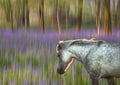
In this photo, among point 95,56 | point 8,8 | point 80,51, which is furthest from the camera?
point 8,8

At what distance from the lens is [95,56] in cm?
536

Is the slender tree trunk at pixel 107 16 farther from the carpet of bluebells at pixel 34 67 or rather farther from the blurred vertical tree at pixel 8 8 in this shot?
the blurred vertical tree at pixel 8 8

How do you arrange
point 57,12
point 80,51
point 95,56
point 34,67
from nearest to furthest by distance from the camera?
point 95,56, point 80,51, point 34,67, point 57,12

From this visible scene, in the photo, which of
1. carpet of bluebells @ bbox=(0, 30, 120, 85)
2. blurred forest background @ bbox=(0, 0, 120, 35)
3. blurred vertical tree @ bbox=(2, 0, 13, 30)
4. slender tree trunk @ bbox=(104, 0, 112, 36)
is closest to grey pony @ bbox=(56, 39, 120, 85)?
carpet of bluebells @ bbox=(0, 30, 120, 85)

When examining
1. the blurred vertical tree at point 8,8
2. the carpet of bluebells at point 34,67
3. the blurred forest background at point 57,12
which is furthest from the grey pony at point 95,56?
the blurred vertical tree at point 8,8

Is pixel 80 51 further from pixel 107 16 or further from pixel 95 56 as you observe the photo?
pixel 107 16

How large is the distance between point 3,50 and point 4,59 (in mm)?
941

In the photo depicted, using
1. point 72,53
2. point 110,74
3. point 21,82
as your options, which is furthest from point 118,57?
point 21,82

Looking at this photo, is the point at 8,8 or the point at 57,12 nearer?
the point at 8,8

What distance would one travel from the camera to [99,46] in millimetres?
5457

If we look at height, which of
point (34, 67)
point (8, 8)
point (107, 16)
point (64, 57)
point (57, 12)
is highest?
point (8, 8)

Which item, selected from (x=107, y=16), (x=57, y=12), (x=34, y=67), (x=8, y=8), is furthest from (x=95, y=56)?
(x=57, y=12)

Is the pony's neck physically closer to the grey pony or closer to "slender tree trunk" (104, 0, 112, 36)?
the grey pony

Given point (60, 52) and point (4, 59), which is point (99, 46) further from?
point (4, 59)
